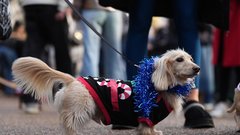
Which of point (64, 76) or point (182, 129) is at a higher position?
point (64, 76)

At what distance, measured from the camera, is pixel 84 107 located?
3.53 m

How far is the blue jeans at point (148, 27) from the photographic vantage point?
180 inches

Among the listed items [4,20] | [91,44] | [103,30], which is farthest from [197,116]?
[103,30]

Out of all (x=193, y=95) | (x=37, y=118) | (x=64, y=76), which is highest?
(x=64, y=76)

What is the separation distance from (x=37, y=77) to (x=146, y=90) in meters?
0.73

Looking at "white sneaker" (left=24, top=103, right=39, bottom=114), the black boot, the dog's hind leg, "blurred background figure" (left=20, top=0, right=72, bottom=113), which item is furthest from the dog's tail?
"blurred background figure" (left=20, top=0, right=72, bottom=113)

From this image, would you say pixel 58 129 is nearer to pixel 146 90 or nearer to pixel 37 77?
pixel 37 77

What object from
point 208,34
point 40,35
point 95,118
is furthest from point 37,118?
point 208,34

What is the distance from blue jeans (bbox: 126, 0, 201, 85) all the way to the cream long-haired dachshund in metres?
0.88

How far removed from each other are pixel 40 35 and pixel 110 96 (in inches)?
120

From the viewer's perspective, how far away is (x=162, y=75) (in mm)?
3590

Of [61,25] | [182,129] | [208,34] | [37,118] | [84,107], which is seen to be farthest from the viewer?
[208,34]

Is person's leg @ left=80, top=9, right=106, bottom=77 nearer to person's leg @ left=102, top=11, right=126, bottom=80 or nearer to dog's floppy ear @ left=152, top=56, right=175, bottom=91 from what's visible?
person's leg @ left=102, top=11, right=126, bottom=80

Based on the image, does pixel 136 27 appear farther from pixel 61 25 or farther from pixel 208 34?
pixel 208 34
